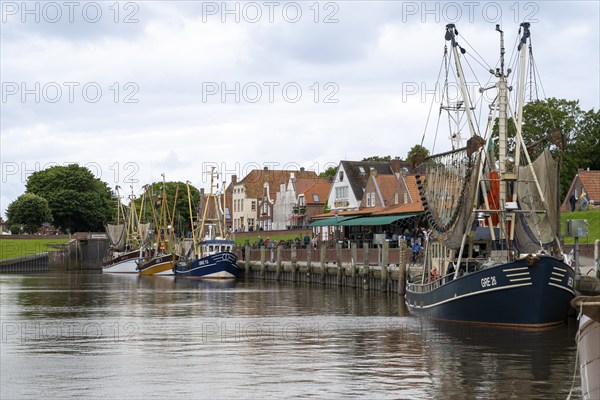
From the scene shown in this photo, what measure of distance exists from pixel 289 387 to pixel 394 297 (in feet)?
115

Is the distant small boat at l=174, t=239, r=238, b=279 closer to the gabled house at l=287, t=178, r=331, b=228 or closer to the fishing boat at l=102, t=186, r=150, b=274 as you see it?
the fishing boat at l=102, t=186, r=150, b=274

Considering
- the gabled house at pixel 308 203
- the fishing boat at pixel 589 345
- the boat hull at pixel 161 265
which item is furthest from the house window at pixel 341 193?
the fishing boat at pixel 589 345

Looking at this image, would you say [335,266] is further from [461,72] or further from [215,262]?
[461,72]

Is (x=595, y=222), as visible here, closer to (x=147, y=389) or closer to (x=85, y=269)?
(x=147, y=389)

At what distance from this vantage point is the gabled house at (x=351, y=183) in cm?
12294

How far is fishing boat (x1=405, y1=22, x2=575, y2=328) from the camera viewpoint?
122ft

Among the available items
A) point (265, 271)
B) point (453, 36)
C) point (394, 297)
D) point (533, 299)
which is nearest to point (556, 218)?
point (533, 299)

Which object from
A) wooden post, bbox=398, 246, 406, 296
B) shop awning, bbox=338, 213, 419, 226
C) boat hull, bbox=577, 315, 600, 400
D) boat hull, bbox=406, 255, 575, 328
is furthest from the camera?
shop awning, bbox=338, 213, 419, 226

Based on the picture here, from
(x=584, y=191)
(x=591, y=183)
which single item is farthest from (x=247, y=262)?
(x=591, y=183)

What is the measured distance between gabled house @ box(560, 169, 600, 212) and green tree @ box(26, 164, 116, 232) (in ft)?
288

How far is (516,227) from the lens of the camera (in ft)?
135

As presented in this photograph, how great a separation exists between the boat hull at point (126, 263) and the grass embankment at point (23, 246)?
20432mm

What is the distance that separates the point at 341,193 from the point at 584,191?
117 ft

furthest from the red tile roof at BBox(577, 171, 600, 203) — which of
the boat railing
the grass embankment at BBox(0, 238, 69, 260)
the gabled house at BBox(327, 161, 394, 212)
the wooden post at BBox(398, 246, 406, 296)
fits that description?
the grass embankment at BBox(0, 238, 69, 260)
